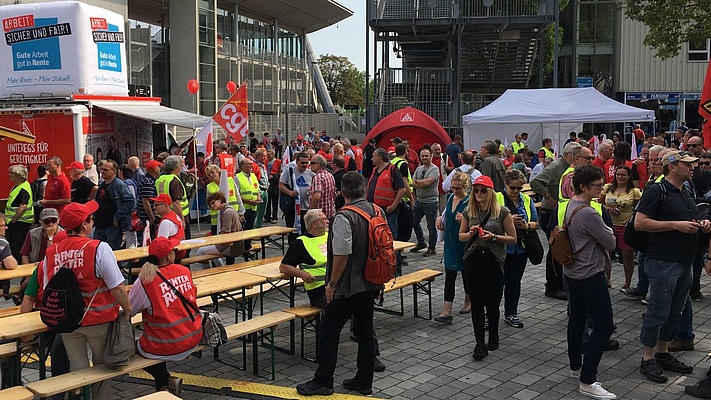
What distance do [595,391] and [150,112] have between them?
39.0ft

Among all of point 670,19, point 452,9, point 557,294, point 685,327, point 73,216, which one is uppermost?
point 452,9

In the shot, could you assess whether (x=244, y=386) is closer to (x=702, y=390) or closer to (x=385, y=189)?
(x=702, y=390)

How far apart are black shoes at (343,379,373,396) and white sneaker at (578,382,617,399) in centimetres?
177

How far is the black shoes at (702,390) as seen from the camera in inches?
233

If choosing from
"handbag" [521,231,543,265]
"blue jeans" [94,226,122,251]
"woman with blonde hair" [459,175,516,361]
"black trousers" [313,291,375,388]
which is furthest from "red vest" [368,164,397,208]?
"black trousers" [313,291,375,388]

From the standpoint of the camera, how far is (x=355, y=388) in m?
6.15

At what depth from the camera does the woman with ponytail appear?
17.9 feet

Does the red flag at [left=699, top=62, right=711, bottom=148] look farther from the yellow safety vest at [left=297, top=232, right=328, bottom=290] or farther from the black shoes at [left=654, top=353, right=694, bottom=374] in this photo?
the yellow safety vest at [left=297, top=232, right=328, bottom=290]

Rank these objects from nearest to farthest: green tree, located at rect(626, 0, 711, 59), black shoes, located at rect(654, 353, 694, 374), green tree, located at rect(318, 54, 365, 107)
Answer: black shoes, located at rect(654, 353, 694, 374) → green tree, located at rect(626, 0, 711, 59) → green tree, located at rect(318, 54, 365, 107)

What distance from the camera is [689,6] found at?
71.5 ft

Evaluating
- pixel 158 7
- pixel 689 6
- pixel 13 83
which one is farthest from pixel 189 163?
pixel 158 7

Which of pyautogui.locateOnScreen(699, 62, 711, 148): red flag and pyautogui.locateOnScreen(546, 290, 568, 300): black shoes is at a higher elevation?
pyautogui.locateOnScreen(699, 62, 711, 148): red flag

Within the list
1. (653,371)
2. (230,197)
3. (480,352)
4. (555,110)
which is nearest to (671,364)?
(653,371)

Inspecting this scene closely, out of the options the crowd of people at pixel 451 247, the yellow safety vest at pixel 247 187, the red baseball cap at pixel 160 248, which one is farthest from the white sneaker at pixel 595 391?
the yellow safety vest at pixel 247 187
